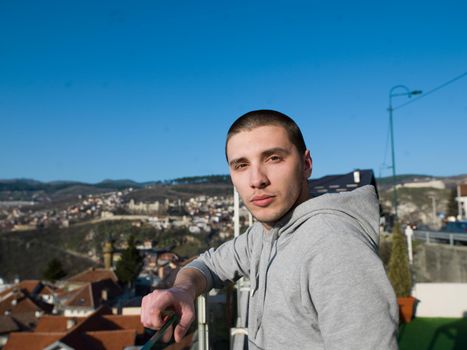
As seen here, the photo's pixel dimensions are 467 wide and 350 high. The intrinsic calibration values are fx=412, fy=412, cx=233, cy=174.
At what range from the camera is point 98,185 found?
6700 cm

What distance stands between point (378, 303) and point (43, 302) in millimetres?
41610

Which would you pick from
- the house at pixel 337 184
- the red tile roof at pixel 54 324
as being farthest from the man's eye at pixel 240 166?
the red tile roof at pixel 54 324

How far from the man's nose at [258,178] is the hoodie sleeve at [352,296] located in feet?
0.96

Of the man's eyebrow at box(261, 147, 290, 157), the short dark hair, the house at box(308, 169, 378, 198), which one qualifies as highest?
the short dark hair

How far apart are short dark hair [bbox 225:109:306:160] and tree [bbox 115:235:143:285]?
132 feet

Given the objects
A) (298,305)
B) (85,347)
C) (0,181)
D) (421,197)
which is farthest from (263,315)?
(0,181)

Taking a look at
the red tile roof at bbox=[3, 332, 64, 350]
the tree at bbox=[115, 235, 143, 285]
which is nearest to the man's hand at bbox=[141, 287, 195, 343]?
the red tile roof at bbox=[3, 332, 64, 350]

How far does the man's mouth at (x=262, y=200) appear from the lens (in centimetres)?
110

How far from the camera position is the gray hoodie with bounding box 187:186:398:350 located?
751mm

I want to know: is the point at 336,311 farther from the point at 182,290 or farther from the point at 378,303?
the point at 182,290

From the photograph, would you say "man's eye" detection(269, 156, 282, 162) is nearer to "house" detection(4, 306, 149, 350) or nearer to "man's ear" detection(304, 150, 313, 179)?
"man's ear" detection(304, 150, 313, 179)

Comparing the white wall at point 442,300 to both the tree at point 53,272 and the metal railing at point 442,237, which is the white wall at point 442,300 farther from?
the tree at point 53,272

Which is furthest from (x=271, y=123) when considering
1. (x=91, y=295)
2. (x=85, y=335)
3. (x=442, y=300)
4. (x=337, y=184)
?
(x=91, y=295)

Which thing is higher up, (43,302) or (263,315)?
(263,315)
